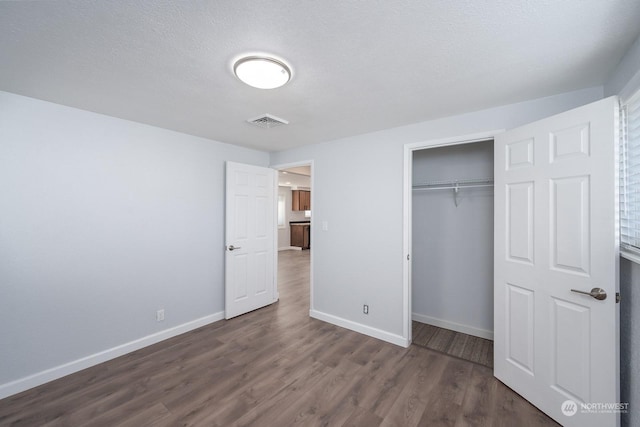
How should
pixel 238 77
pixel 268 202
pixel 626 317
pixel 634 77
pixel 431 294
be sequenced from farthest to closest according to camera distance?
pixel 268 202
pixel 431 294
pixel 238 77
pixel 626 317
pixel 634 77

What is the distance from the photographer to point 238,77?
70.8 inches

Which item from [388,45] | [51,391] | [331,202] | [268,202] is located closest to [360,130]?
[331,202]

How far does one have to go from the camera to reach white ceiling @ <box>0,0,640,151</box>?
4.08 ft

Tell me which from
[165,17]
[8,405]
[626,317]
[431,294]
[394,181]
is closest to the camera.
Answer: [165,17]

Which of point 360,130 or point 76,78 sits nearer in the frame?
point 76,78

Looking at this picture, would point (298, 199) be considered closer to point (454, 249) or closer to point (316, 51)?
point (454, 249)

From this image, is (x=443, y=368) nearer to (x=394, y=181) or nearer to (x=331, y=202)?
(x=394, y=181)

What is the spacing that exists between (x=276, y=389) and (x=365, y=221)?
1.94 metres

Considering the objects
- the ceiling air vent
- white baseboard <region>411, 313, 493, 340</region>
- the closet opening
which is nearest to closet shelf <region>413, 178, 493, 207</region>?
the closet opening

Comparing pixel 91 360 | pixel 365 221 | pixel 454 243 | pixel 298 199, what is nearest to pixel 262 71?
pixel 365 221

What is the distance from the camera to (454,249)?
3.26 m

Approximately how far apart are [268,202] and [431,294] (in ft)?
8.82

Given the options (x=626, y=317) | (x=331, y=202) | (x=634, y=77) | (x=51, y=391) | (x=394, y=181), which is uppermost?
(x=634, y=77)

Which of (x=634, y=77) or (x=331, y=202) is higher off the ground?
(x=634, y=77)
